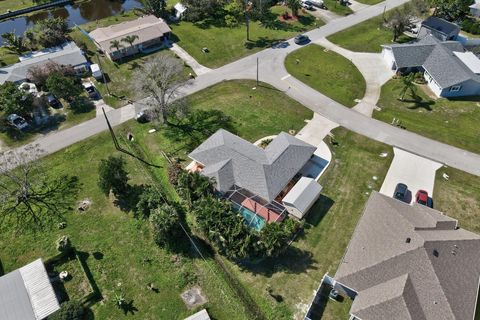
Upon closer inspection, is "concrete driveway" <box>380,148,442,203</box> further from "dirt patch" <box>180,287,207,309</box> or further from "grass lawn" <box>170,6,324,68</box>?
"grass lawn" <box>170,6,324,68</box>

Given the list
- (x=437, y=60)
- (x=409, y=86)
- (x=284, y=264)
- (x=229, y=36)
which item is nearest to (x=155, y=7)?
(x=229, y=36)

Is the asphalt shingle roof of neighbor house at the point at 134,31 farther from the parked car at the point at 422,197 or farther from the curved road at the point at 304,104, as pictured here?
the parked car at the point at 422,197

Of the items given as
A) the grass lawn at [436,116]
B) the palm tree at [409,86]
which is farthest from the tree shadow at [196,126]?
the palm tree at [409,86]

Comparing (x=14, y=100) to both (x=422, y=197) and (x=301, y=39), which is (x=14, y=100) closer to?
(x=301, y=39)

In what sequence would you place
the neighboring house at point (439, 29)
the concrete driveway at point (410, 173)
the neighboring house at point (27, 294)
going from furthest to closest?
1. the neighboring house at point (439, 29)
2. the concrete driveway at point (410, 173)
3. the neighboring house at point (27, 294)

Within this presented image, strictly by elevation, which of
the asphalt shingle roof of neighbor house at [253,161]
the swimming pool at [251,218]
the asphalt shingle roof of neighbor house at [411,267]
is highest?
the asphalt shingle roof of neighbor house at [253,161]

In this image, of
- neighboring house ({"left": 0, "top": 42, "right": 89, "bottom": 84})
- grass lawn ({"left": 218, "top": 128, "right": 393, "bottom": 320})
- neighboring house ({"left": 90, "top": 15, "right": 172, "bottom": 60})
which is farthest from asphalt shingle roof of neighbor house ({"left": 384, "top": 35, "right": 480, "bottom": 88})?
neighboring house ({"left": 0, "top": 42, "right": 89, "bottom": 84})

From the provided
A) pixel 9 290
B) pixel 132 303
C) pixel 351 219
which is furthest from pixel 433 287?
pixel 9 290
